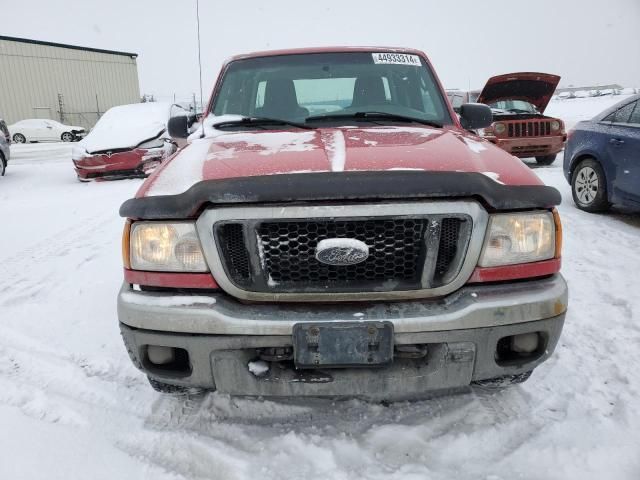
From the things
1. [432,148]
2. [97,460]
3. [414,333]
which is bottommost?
[97,460]

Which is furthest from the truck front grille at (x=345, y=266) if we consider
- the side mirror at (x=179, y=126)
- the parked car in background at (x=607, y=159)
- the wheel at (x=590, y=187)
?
the wheel at (x=590, y=187)

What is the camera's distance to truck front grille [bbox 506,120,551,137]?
378 inches

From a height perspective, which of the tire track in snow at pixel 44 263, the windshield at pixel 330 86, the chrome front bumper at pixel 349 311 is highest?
the windshield at pixel 330 86

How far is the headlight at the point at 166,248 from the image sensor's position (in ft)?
5.92

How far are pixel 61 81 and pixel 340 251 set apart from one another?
119 ft

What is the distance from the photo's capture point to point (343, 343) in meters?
1.69

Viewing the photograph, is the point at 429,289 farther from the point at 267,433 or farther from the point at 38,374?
the point at 38,374

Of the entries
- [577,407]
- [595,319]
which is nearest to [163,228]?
[577,407]

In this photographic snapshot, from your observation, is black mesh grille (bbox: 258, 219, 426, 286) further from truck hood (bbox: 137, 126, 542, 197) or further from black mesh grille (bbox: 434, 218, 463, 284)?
truck hood (bbox: 137, 126, 542, 197)

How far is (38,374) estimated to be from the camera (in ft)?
8.45

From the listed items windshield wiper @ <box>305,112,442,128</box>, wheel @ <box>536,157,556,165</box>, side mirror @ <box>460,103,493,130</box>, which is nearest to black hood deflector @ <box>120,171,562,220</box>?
windshield wiper @ <box>305,112,442,128</box>

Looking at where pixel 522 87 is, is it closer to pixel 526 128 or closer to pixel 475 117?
pixel 526 128

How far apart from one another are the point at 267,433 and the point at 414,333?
33.2 inches

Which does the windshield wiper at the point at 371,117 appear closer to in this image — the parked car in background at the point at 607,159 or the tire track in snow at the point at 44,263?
the tire track in snow at the point at 44,263
